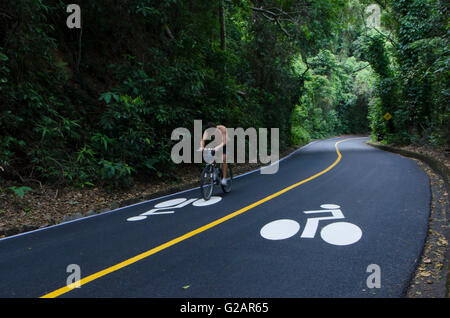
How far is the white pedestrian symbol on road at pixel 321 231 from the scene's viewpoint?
4840mm

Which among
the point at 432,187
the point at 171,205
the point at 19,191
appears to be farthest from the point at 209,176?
the point at 432,187

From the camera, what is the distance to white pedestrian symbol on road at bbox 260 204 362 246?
15.9ft

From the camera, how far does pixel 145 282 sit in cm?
362

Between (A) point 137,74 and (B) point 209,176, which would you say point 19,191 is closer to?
(B) point 209,176

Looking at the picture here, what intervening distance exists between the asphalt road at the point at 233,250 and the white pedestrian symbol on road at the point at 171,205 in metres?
0.05

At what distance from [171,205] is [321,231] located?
12.6 ft

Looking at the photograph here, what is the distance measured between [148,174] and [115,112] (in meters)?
2.31

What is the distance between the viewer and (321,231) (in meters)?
5.22

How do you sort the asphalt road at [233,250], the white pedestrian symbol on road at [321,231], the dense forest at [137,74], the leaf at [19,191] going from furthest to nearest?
the dense forest at [137,74] → the leaf at [19,191] → the white pedestrian symbol on road at [321,231] → the asphalt road at [233,250]

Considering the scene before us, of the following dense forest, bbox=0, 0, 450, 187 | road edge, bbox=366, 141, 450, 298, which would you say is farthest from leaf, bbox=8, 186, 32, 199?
road edge, bbox=366, 141, 450, 298

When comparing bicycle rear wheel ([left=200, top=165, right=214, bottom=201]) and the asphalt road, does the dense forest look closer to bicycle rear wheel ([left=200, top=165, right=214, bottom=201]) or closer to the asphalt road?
bicycle rear wheel ([left=200, top=165, right=214, bottom=201])

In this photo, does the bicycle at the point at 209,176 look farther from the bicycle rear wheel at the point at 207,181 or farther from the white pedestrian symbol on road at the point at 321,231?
the white pedestrian symbol on road at the point at 321,231

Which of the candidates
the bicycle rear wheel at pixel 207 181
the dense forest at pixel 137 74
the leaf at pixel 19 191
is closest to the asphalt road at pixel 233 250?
the bicycle rear wheel at pixel 207 181
